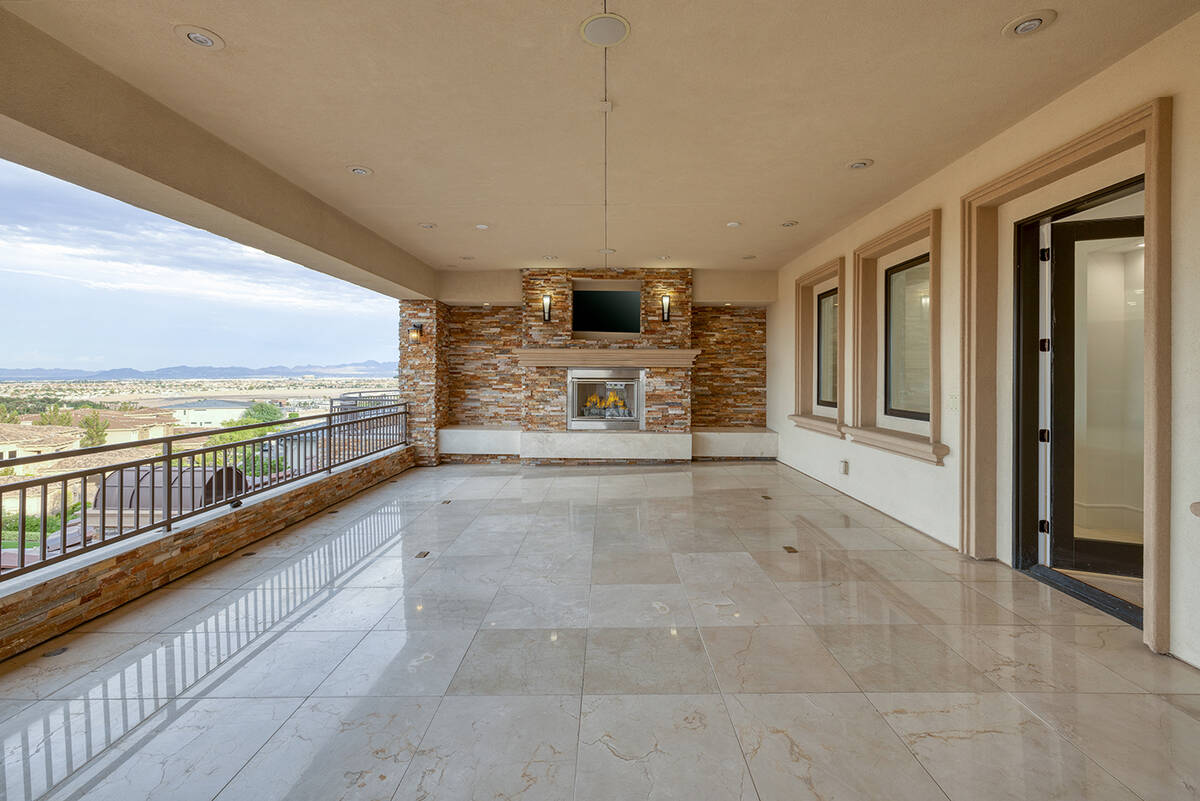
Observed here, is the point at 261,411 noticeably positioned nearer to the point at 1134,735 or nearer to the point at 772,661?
the point at 772,661

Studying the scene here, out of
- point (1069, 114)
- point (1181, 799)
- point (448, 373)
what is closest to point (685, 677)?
point (1181, 799)

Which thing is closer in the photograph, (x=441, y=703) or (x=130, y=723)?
(x=130, y=723)

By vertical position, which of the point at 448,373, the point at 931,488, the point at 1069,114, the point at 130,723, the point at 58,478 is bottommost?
the point at 130,723

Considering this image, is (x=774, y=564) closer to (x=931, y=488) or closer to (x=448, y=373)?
(x=931, y=488)

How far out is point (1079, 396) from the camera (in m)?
3.39

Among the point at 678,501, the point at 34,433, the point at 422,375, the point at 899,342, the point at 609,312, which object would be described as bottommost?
the point at 678,501

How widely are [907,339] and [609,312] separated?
399cm

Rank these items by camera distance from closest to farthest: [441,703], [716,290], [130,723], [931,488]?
[130,723]
[441,703]
[931,488]
[716,290]

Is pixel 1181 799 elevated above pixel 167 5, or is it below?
below

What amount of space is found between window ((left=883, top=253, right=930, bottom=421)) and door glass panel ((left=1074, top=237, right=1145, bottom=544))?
3.68ft

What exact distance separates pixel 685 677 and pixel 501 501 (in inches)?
139

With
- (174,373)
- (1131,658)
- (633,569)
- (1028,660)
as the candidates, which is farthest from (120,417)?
(1131,658)

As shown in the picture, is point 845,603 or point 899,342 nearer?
point 845,603

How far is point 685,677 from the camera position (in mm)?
2180
